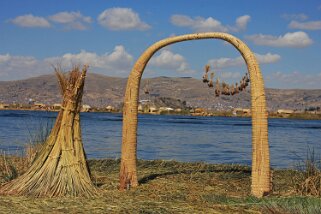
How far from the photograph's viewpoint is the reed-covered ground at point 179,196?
628cm

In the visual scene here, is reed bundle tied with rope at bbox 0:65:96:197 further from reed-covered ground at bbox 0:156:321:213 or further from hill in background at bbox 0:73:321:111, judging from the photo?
hill in background at bbox 0:73:321:111

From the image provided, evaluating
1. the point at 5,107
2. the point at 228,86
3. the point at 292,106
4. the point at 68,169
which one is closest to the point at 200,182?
the point at 228,86

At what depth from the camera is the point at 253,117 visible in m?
7.80

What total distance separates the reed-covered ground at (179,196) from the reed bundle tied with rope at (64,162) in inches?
12.5

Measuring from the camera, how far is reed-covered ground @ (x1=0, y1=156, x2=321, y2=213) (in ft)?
20.6

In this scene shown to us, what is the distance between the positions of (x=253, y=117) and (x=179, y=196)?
1.65 metres

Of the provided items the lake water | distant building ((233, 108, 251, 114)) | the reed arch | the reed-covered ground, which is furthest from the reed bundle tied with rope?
distant building ((233, 108, 251, 114))

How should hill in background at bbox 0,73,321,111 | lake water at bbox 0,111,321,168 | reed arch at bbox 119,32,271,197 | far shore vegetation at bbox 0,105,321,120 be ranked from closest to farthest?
reed arch at bbox 119,32,271,197 → lake water at bbox 0,111,321,168 → far shore vegetation at bbox 0,105,321,120 → hill in background at bbox 0,73,321,111

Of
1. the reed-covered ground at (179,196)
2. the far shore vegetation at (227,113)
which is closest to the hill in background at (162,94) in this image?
the far shore vegetation at (227,113)

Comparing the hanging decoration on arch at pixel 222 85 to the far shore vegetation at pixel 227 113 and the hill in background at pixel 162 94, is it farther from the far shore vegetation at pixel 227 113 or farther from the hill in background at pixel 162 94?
the hill in background at pixel 162 94

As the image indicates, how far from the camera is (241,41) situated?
8008 mm

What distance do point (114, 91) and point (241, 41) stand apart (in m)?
148

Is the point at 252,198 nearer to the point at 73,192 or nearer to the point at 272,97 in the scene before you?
the point at 73,192

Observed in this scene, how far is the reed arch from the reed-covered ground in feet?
0.87
